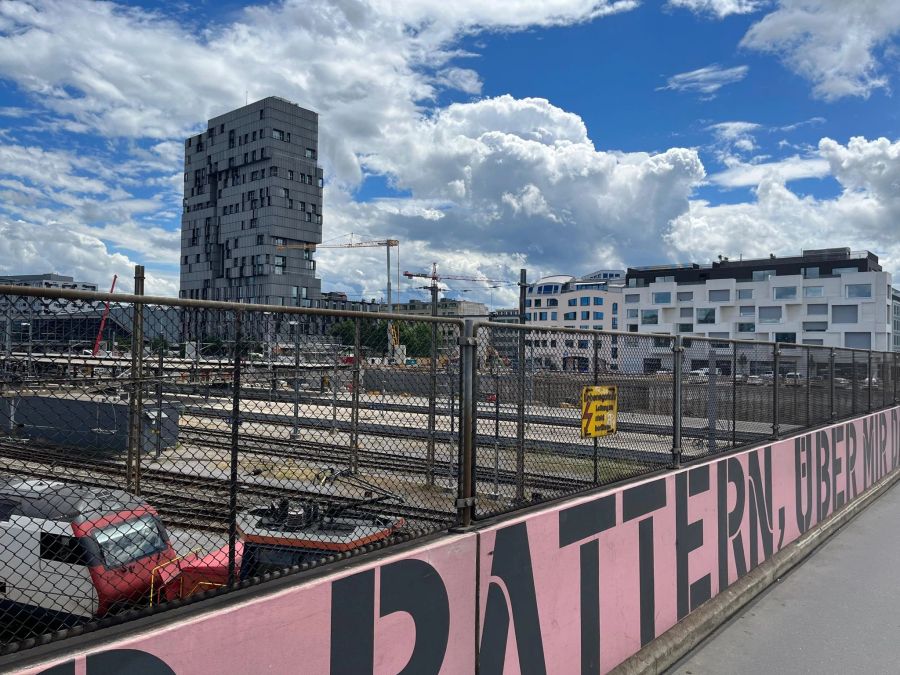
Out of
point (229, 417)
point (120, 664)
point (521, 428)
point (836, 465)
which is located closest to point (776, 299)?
point (836, 465)

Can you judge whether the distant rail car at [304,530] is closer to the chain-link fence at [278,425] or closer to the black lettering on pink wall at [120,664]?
the chain-link fence at [278,425]

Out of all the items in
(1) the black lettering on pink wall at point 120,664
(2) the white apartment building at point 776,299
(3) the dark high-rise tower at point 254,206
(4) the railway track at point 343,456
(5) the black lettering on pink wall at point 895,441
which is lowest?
(5) the black lettering on pink wall at point 895,441

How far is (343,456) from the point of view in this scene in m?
4.08

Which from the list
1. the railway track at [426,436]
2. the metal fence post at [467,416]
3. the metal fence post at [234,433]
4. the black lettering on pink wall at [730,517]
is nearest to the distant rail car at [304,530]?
the railway track at [426,436]

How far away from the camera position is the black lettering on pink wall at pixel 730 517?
6.14m

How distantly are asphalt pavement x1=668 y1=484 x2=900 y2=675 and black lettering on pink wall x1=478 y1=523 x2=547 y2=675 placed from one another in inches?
69.3

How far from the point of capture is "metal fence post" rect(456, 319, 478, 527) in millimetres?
3773

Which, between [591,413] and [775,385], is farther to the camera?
[775,385]

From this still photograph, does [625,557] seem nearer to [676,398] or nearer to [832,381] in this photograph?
[676,398]

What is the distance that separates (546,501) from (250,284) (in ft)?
356

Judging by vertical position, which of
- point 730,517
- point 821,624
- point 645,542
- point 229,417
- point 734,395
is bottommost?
point 821,624

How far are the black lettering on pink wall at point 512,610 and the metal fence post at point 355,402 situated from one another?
916 millimetres

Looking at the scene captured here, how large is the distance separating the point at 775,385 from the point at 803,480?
→ 1227 mm

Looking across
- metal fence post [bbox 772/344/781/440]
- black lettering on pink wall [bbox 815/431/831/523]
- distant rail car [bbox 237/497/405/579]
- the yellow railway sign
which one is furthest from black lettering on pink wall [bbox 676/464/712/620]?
black lettering on pink wall [bbox 815/431/831/523]
